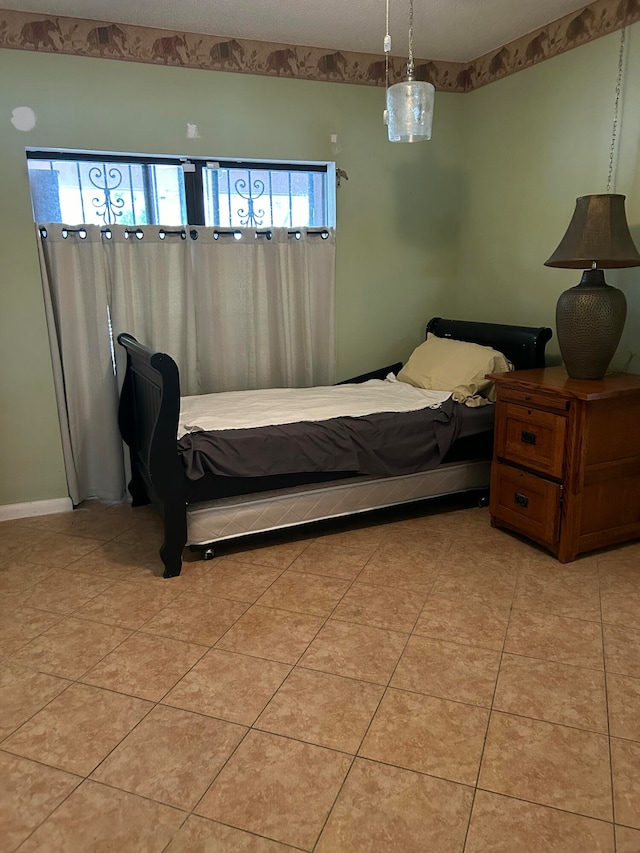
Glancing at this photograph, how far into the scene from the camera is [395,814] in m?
1.49

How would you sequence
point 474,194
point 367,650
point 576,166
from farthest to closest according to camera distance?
point 474,194
point 576,166
point 367,650

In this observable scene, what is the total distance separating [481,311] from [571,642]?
94.8 inches

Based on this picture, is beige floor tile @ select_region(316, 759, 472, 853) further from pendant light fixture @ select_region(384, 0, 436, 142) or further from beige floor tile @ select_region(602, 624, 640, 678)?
pendant light fixture @ select_region(384, 0, 436, 142)

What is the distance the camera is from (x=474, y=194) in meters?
3.95

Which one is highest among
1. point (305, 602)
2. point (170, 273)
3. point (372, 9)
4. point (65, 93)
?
point (372, 9)

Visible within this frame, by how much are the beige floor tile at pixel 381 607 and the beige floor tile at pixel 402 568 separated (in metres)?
0.05

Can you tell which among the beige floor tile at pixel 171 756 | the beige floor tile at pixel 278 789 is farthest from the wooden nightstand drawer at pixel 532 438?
the beige floor tile at pixel 171 756

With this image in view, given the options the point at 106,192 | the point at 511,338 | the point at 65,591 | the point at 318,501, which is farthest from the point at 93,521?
the point at 511,338

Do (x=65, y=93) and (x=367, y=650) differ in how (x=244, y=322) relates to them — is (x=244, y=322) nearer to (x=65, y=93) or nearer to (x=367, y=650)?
(x=65, y=93)

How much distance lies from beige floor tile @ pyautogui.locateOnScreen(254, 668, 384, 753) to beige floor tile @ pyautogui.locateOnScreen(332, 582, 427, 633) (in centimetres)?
35

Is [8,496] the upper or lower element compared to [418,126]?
lower

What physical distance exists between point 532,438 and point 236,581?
1473mm

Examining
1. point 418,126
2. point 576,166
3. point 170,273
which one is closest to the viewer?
→ point 418,126

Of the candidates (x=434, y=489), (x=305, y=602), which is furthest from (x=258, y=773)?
(x=434, y=489)
